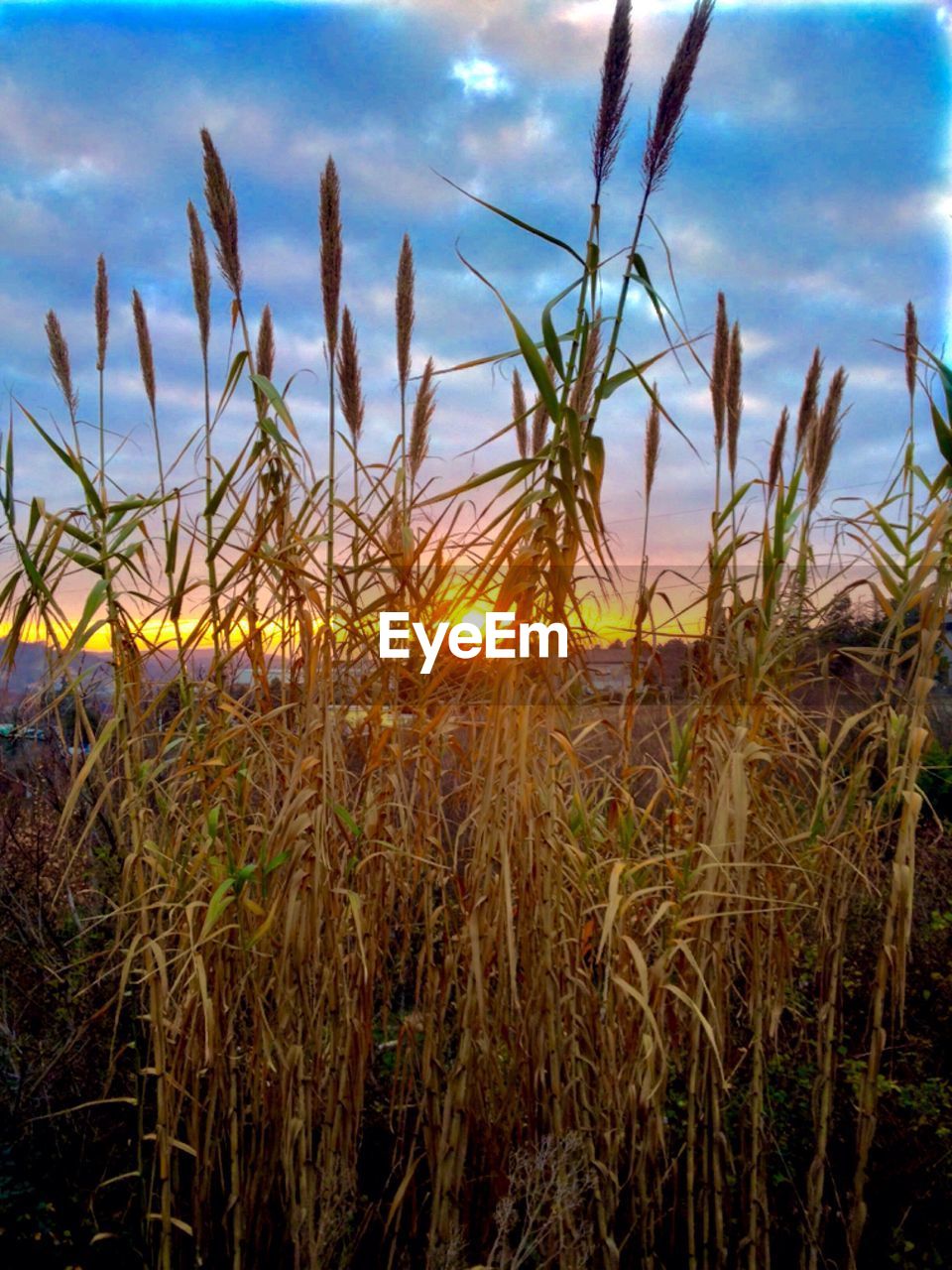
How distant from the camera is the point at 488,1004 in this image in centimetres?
175

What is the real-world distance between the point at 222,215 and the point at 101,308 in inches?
48.4

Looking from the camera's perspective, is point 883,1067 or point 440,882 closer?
point 440,882

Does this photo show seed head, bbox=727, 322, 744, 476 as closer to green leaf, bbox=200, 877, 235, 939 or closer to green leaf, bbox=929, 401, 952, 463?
green leaf, bbox=929, 401, 952, 463

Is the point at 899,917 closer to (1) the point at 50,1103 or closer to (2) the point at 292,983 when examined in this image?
(2) the point at 292,983

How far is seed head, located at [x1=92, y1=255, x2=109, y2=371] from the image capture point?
2.78 m

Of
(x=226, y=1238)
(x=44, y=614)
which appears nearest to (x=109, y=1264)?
(x=226, y=1238)

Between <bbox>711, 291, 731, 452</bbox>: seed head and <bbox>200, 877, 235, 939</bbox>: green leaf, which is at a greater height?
<bbox>711, 291, 731, 452</bbox>: seed head

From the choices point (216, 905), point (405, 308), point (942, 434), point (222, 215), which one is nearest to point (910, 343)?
point (942, 434)

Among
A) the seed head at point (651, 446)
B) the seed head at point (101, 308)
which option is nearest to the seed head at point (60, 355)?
the seed head at point (101, 308)

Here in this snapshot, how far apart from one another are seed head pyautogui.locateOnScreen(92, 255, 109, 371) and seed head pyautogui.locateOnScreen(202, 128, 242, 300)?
1092 millimetres

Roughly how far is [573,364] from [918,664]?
2.60 ft

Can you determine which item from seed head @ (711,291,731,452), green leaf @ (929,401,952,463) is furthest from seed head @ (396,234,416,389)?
green leaf @ (929,401,952,463)

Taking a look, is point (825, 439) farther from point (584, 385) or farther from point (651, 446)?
point (584, 385)

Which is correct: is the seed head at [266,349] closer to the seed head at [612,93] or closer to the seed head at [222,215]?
the seed head at [222,215]
